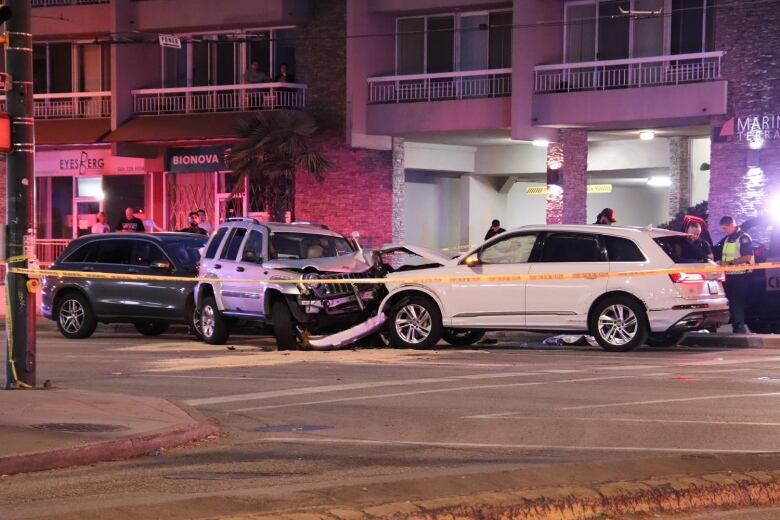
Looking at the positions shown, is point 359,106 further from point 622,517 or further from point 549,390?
point 622,517

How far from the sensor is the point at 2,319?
2955cm

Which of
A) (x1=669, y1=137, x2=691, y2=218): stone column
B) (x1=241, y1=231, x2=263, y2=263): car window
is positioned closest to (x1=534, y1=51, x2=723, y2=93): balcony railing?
(x1=669, y1=137, x2=691, y2=218): stone column

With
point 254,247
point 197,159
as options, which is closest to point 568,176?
point 197,159

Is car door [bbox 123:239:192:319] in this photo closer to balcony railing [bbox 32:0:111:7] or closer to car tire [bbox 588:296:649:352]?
car tire [bbox 588:296:649:352]

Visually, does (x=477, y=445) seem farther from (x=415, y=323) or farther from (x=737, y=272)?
(x=737, y=272)

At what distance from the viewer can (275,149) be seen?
109 feet

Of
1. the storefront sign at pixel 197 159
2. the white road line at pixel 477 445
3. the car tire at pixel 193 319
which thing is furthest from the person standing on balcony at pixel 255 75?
the white road line at pixel 477 445

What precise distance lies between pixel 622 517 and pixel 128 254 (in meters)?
16.7

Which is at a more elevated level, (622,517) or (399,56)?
(399,56)

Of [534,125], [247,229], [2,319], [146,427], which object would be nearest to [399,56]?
[534,125]

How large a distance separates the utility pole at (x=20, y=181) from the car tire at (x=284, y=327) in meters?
6.68

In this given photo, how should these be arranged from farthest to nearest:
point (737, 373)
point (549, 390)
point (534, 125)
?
point (534, 125), point (737, 373), point (549, 390)

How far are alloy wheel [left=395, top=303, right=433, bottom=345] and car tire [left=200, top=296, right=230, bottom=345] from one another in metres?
2.93

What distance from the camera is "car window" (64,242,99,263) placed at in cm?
2406
